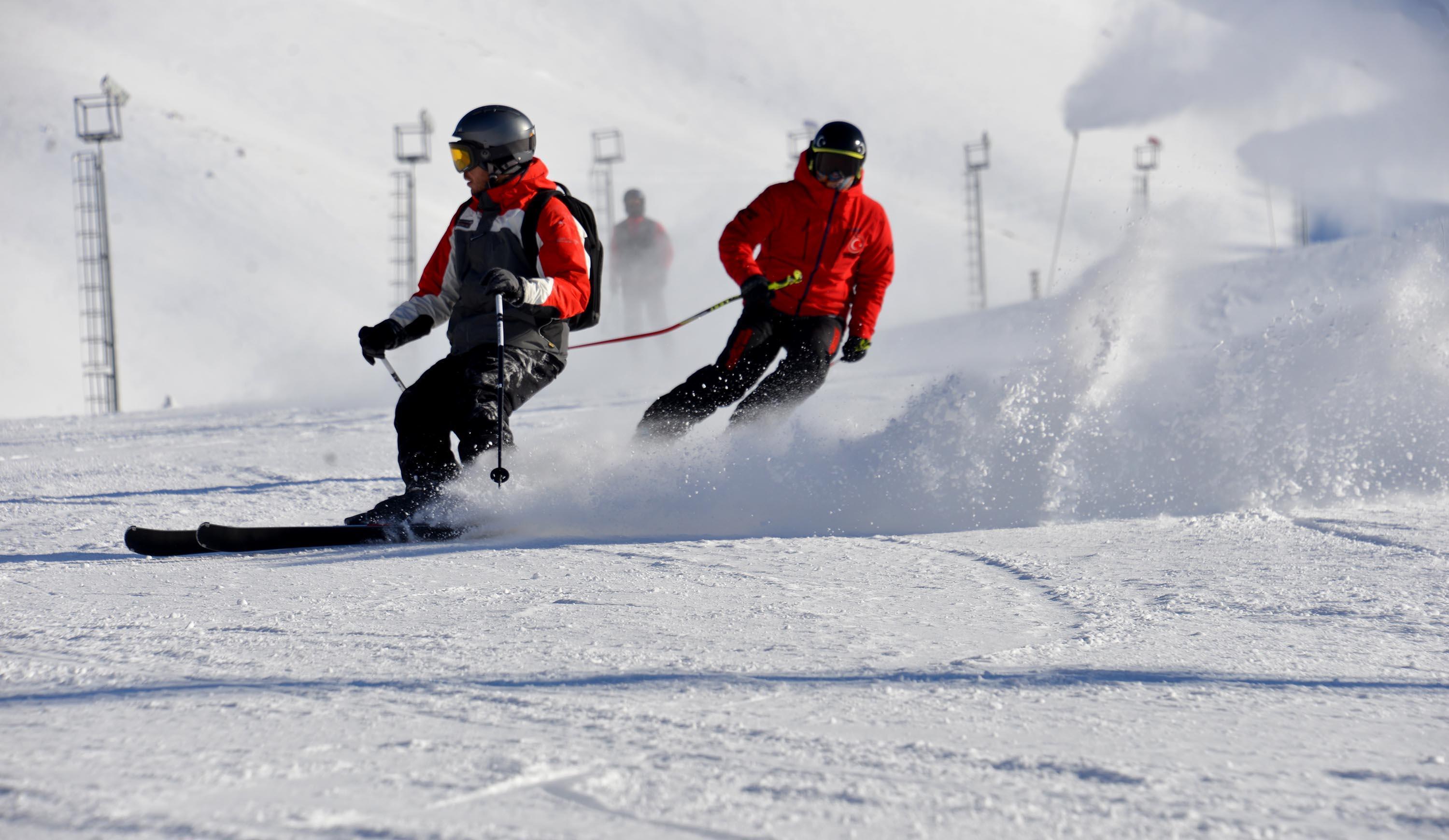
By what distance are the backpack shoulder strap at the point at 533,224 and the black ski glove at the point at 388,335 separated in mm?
476

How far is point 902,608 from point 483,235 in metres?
2.46

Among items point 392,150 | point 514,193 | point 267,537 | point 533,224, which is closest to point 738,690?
point 267,537

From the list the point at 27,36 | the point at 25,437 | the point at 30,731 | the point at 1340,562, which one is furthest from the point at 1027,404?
the point at 27,36

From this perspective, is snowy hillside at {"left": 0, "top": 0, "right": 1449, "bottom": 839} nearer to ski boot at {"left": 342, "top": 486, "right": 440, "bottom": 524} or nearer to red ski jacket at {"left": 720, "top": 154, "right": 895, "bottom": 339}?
ski boot at {"left": 342, "top": 486, "right": 440, "bottom": 524}

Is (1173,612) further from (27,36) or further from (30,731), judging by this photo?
(27,36)

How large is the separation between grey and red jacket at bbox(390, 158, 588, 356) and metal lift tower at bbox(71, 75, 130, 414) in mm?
9774

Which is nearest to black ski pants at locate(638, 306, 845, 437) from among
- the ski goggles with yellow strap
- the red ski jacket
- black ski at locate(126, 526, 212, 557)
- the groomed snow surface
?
the red ski jacket

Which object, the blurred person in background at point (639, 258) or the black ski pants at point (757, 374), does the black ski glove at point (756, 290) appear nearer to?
the black ski pants at point (757, 374)

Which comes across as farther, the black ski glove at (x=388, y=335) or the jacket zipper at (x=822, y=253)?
the jacket zipper at (x=822, y=253)

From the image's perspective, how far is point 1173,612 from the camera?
9.37 ft

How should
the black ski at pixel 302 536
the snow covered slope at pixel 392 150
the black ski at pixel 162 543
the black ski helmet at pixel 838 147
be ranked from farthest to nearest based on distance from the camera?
the snow covered slope at pixel 392 150 < the black ski helmet at pixel 838 147 < the black ski at pixel 302 536 < the black ski at pixel 162 543

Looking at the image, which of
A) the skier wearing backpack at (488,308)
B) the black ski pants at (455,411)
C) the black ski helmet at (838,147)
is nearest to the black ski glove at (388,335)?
the skier wearing backpack at (488,308)

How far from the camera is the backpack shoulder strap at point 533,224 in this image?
457 cm

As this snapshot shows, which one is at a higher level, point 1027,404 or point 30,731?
point 1027,404
